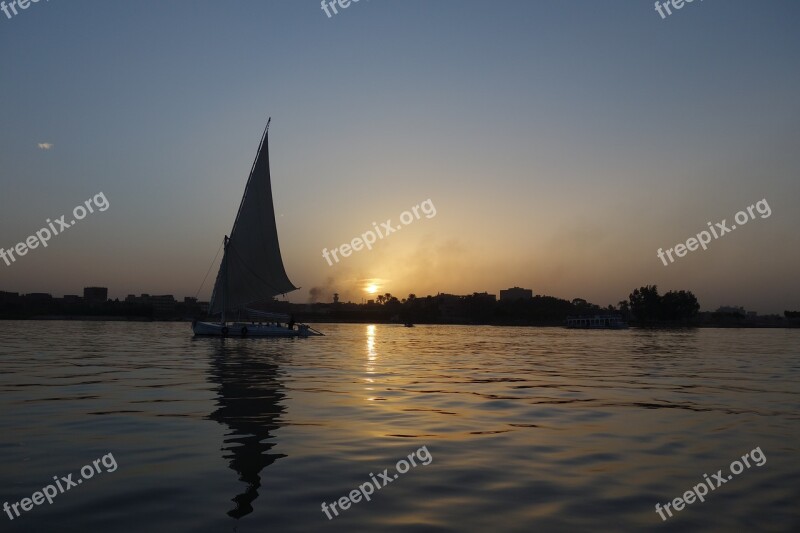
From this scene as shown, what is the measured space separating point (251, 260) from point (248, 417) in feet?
194

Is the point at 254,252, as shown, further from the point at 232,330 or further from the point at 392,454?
the point at 392,454

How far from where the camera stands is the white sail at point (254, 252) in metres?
75.5

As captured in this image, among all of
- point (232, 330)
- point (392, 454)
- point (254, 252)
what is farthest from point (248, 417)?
point (232, 330)

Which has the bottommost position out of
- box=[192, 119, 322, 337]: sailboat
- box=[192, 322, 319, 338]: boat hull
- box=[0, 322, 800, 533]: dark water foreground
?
box=[0, 322, 800, 533]: dark water foreground

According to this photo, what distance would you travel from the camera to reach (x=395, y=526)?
30.3 ft

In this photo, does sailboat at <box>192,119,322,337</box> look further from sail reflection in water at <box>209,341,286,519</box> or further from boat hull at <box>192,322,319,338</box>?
sail reflection in water at <box>209,341,286,519</box>

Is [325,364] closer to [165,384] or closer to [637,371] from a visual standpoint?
[165,384]

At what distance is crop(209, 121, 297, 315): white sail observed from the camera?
2972 inches

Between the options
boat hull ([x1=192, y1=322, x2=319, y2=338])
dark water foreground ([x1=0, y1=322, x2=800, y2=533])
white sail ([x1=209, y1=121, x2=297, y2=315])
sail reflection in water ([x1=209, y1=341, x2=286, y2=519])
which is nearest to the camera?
dark water foreground ([x1=0, y1=322, x2=800, y2=533])

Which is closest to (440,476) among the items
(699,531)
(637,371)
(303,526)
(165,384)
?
(303,526)

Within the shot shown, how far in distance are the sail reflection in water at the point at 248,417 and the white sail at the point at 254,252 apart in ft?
130

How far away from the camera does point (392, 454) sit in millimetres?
13914

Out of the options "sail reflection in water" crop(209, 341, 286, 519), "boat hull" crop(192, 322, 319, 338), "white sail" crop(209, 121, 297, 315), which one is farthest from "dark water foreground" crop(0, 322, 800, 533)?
"boat hull" crop(192, 322, 319, 338)

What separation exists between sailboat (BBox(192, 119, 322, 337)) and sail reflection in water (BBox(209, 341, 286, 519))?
39677 millimetres
